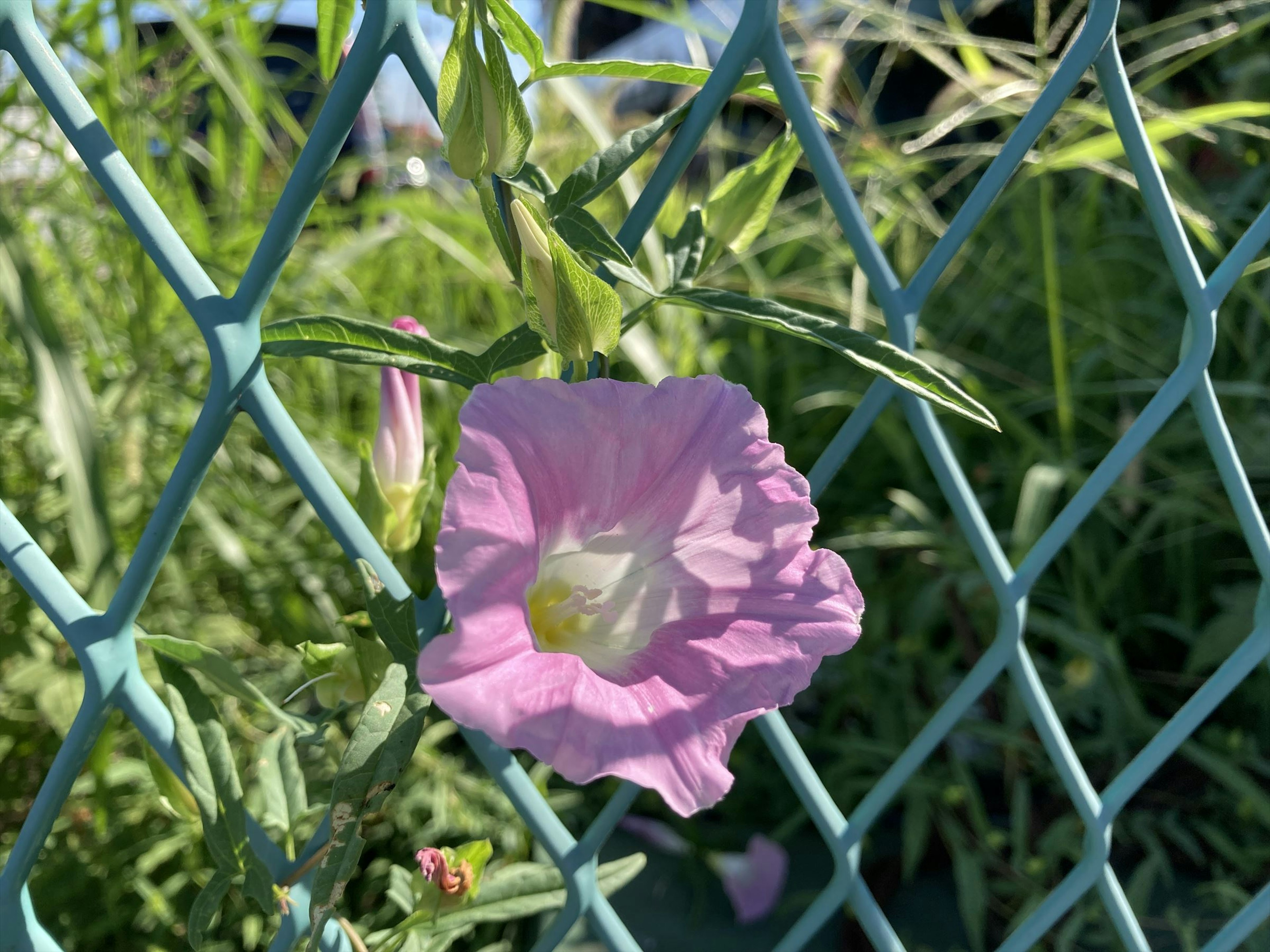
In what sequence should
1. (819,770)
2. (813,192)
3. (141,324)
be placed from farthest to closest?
(813,192)
(819,770)
(141,324)

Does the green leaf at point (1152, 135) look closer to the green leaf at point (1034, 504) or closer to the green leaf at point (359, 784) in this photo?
the green leaf at point (1034, 504)

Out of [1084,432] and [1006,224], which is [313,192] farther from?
[1006,224]

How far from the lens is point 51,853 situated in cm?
76

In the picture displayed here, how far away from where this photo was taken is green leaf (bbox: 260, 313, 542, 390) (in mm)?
346

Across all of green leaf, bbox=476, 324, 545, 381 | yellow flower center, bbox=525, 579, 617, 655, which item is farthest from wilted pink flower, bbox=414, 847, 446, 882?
green leaf, bbox=476, 324, 545, 381

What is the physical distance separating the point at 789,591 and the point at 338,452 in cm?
71

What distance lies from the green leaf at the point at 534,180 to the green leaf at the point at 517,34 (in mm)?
39

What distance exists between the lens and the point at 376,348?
352 millimetres

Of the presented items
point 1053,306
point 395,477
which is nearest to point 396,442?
point 395,477

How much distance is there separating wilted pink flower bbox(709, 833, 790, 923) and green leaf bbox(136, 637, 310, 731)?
2.45 ft

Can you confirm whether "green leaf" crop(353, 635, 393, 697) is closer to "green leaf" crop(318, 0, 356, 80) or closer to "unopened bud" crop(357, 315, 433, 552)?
"unopened bud" crop(357, 315, 433, 552)

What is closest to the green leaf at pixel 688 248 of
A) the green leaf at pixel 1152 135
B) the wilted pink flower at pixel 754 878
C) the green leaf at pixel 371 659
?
the green leaf at pixel 371 659

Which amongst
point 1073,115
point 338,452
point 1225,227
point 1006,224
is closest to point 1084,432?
point 1225,227

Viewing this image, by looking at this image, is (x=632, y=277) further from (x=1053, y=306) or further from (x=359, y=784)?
(x=1053, y=306)
